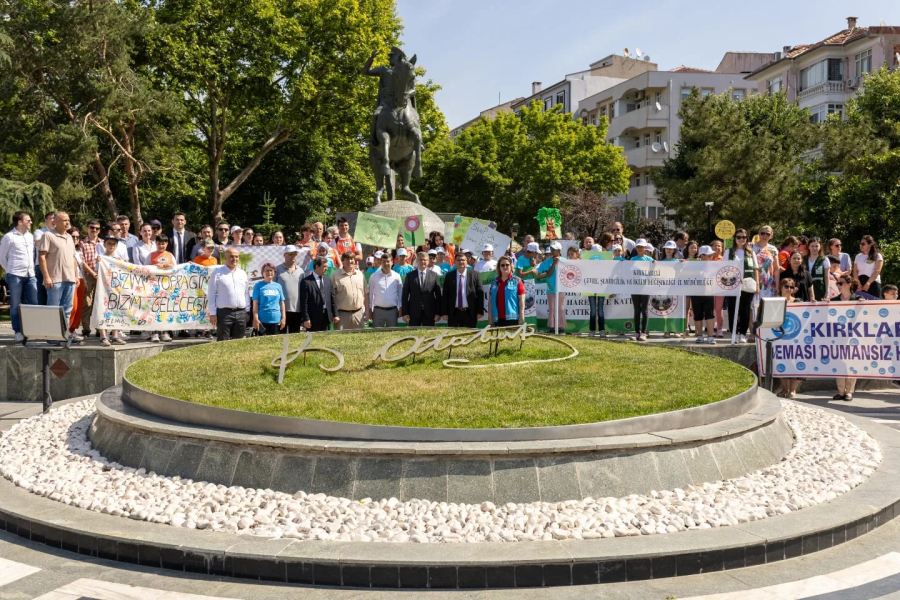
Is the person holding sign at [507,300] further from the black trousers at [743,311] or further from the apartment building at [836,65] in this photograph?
the apartment building at [836,65]

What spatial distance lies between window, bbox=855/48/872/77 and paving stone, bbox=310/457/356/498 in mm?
55356

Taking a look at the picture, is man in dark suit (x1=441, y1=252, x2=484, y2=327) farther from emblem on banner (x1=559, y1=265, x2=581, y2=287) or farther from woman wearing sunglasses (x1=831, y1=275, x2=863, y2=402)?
woman wearing sunglasses (x1=831, y1=275, x2=863, y2=402)

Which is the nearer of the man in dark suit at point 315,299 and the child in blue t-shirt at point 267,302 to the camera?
the child in blue t-shirt at point 267,302

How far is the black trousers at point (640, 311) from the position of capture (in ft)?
48.0

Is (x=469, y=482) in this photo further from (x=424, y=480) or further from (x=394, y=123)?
(x=394, y=123)

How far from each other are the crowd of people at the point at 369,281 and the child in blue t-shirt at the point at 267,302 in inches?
0.7

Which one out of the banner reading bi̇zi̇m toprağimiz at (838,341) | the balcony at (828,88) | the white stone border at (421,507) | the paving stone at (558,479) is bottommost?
the white stone border at (421,507)

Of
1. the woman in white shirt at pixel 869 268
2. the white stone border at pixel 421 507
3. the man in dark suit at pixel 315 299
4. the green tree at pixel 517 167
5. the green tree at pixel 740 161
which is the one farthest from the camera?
the green tree at pixel 517 167

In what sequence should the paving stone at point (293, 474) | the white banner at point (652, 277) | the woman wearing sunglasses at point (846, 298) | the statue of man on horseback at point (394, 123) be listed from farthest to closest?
the statue of man on horseback at point (394, 123) < the white banner at point (652, 277) < the woman wearing sunglasses at point (846, 298) < the paving stone at point (293, 474)

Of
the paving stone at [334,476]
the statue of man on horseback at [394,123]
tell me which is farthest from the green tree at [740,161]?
the paving stone at [334,476]

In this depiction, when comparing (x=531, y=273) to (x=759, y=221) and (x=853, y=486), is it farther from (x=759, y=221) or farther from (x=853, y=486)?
(x=759, y=221)

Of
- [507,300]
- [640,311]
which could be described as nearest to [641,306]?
[640,311]

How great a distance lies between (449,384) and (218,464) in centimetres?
256

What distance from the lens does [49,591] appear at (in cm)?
520
